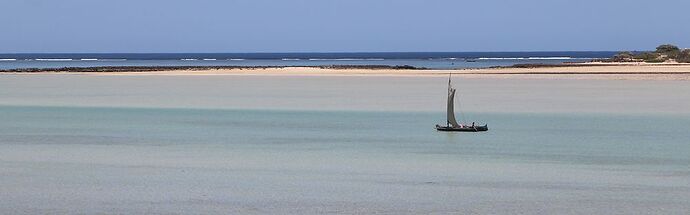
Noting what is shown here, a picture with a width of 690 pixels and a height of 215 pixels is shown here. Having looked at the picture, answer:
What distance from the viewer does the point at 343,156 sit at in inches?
808

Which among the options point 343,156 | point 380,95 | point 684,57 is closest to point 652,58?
point 684,57

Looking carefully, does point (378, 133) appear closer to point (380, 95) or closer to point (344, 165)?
point (344, 165)

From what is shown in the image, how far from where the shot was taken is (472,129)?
25.4 metres

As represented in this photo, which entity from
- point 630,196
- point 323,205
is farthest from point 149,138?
point 630,196

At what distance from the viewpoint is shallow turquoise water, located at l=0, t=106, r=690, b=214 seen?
1522 cm

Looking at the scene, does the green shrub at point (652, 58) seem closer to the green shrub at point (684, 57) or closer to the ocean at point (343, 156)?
the green shrub at point (684, 57)

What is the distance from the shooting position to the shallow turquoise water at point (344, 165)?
15.2m

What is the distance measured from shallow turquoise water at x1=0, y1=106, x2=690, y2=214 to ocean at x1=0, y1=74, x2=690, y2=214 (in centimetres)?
3

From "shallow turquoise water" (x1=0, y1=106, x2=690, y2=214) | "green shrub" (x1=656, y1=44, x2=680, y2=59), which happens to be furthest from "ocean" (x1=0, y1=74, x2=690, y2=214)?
"green shrub" (x1=656, y1=44, x2=680, y2=59)

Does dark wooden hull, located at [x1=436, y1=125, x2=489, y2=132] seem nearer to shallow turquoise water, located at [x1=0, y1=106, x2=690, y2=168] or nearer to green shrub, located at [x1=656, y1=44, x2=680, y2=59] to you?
shallow turquoise water, located at [x1=0, y1=106, x2=690, y2=168]

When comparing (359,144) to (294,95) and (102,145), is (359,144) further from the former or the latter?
(294,95)

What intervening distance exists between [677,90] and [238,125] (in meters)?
20.3

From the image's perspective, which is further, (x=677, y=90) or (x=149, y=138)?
(x=677, y=90)

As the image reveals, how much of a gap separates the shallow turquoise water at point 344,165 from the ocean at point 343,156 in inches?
1.3
